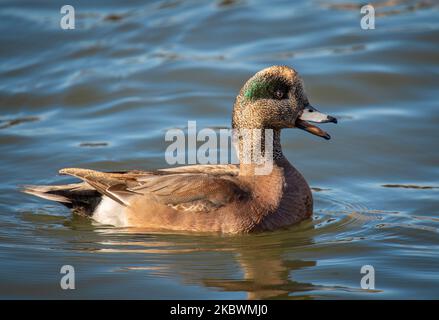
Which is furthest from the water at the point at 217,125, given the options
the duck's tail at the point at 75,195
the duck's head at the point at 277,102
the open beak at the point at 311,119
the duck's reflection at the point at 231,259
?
the duck's head at the point at 277,102

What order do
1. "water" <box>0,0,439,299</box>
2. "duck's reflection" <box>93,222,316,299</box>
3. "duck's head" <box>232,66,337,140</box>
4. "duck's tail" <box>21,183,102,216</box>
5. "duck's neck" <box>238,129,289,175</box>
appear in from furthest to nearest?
"duck's tail" <box>21,183,102,216</box> → "duck's neck" <box>238,129,289,175</box> → "duck's head" <box>232,66,337,140</box> → "water" <box>0,0,439,299</box> → "duck's reflection" <box>93,222,316,299</box>

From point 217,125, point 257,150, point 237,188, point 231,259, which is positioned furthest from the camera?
point 217,125

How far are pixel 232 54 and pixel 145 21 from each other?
7.62 ft

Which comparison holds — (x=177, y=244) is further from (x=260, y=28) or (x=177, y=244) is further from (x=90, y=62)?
(x=260, y=28)

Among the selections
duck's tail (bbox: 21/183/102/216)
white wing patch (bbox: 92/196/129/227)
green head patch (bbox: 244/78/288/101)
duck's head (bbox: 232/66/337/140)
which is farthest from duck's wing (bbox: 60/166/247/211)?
green head patch (bbox: 244/78/288/101)

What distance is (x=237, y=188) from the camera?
26.2 feet

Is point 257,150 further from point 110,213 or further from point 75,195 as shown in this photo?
point 75,195

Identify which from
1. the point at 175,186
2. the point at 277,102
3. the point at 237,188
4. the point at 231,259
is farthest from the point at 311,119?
the point at 231,259

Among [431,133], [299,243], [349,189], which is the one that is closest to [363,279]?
[299,243]

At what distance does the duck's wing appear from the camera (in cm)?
792

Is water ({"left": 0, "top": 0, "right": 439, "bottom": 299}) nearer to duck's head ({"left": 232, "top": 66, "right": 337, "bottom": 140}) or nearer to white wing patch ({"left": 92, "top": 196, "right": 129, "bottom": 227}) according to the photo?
white wing patch ({"left": 92, "top": 196, "right": 129, "bottom": 227})

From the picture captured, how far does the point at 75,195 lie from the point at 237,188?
→ 1668 millimetres

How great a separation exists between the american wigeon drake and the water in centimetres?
15

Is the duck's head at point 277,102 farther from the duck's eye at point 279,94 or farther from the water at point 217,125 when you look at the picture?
the water at point 217,125
